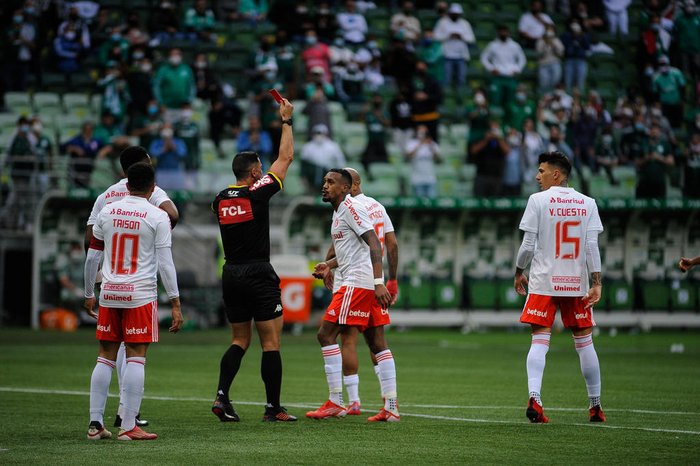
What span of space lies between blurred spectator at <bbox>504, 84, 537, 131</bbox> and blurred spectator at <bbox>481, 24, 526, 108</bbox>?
524 millimetres

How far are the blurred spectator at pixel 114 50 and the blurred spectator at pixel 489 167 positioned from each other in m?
8.84

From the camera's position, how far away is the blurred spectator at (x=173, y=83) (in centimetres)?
2817

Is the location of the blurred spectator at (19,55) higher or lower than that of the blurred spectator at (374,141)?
higher

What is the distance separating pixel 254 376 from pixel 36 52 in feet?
53.3

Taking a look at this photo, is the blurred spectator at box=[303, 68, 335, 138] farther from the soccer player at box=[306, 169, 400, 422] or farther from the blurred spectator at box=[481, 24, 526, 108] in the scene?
the soccer player at box=[306, 169, 400, 422]

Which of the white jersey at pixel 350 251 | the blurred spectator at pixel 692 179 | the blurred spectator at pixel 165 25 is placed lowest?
the white jersey at pixel 350 251

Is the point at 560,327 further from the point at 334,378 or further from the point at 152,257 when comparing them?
the point at 152,257

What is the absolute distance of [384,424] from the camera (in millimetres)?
10219

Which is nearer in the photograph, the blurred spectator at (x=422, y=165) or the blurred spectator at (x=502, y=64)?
the blurred spectator at (x=422, y=165)

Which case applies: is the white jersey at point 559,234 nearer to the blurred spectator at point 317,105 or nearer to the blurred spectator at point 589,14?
the blurred spectator at point 317,105

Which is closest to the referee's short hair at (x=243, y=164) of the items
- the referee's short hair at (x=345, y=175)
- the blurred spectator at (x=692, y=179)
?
the referee's short hair at (x=345, y=175)

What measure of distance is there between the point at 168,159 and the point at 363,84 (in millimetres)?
6183

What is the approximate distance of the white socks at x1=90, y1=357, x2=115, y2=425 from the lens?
9.23m

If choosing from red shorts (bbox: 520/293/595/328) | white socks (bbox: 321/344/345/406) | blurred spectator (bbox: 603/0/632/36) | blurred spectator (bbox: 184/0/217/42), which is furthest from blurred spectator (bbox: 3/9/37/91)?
red shorts (bbox: 520/293/595/328)
